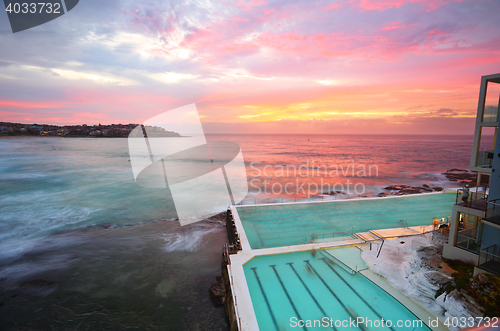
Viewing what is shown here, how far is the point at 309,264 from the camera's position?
8.50 meters

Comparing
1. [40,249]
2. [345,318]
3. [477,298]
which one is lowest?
[40,249]

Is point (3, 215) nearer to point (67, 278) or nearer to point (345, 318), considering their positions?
point (67, 278)

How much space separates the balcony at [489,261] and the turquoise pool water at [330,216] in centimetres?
459

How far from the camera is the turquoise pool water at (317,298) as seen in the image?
6105 mm

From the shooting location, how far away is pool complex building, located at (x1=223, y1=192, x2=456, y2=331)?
6.23 m

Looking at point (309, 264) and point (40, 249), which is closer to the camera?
point (309, 264)

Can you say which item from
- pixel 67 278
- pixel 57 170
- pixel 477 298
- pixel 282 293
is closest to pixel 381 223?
pixel 477 298

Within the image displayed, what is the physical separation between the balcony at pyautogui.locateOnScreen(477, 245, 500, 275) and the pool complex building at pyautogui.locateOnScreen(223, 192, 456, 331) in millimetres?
1769

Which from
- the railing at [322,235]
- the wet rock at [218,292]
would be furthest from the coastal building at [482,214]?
the wet rock at [218,292]

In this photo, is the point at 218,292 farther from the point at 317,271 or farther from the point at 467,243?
the point at 467,243

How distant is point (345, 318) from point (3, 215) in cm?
2528

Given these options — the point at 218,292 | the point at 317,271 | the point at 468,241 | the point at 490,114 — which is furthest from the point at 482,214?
the point at 218,292

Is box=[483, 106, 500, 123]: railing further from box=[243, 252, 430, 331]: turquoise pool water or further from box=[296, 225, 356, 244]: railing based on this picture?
box=[243, 252, 430, 331]: turquoise pool water

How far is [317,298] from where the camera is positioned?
697 cm
